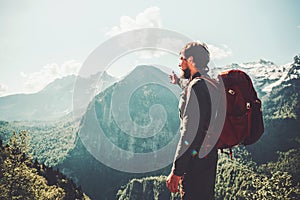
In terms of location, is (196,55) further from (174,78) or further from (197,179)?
(197,179)

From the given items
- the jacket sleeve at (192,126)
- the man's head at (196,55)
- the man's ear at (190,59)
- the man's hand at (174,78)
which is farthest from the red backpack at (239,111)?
the man's hand at (174,78)

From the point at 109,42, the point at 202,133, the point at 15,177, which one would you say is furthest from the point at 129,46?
the point at 15,177

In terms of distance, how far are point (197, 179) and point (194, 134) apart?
77cm

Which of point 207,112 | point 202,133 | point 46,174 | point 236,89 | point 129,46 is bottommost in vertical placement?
point 46,174

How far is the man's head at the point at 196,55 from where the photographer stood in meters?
3.93

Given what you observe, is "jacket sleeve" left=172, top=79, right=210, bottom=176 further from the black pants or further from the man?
the black pants

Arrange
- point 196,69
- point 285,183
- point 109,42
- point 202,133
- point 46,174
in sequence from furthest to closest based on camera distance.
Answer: point 46,174 → point 285,183 → point 109,42 → point 196,69 → point 202,133

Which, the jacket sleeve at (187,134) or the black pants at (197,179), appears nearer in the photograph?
the jacket sleeve at (187,134)

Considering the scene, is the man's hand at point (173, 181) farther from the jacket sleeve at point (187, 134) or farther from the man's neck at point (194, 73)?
the man's neck at point (194, 73)

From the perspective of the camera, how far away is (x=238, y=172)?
136375 mm

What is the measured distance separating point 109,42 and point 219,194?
14271cm

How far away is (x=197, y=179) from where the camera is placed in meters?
3.80

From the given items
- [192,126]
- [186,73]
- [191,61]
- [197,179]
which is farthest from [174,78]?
[197,179]

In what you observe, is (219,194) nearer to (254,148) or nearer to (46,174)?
(254,148)
